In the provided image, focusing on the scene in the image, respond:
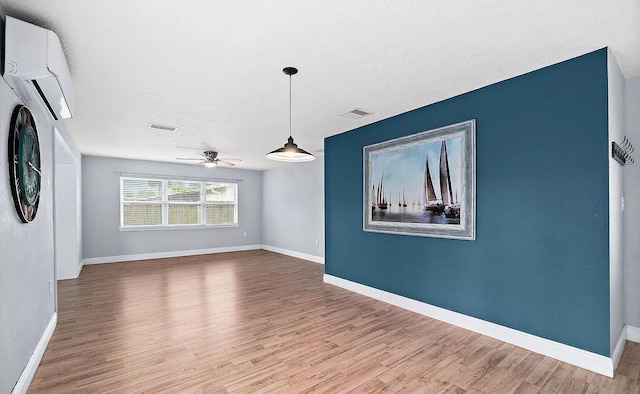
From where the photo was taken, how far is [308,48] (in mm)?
2283

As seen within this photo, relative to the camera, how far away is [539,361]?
250 centimetres

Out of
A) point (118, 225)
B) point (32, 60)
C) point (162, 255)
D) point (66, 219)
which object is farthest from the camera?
point (162, 255)

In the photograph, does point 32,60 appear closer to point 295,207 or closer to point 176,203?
point 295,207

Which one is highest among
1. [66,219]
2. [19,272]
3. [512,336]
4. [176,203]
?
[176,203]

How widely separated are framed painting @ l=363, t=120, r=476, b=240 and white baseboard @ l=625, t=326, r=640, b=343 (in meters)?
1.63

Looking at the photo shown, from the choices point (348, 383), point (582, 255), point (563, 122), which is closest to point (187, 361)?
point (348, 383)

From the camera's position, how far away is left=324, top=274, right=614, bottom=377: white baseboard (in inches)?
92.5

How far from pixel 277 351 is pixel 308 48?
103 inches

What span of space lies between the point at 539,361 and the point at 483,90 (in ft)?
8.48

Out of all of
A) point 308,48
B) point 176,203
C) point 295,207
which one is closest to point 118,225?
point 176,203

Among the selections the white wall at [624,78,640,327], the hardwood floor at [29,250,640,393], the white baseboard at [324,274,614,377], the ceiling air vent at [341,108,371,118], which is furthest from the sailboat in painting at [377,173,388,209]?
the white wall at [624,78,640,327]

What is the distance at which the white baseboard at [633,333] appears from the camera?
2.79 m

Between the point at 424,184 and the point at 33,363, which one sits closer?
the point at 33,363

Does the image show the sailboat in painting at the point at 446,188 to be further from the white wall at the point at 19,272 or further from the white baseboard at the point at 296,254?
the white baseboard at the point at 296,254
